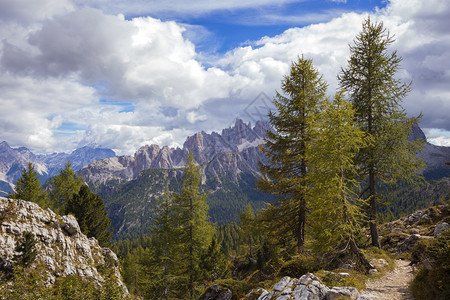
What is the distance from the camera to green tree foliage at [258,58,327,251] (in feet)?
52.6

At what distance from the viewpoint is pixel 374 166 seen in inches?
662

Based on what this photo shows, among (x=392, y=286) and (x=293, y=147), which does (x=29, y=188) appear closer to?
(x=293, y=147)

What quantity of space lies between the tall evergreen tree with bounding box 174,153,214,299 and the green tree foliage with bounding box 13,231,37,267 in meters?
14.0

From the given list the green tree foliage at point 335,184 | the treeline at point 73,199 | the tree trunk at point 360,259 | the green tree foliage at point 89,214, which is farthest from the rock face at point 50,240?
the tree trunk at point 360,259

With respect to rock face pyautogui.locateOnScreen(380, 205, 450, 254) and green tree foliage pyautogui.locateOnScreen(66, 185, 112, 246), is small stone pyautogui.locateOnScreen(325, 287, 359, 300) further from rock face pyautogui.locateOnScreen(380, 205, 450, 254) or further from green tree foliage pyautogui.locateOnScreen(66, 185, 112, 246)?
green tree foliage pyautogui.locateOnScreen(66, 185, 112, 246)

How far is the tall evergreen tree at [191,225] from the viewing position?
1001 inches

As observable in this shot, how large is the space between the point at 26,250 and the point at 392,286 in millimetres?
29450

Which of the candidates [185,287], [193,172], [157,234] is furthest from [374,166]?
[157,234]

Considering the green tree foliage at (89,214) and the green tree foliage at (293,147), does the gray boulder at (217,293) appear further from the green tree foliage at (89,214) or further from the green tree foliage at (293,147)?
the green tree foliage at (89,214)

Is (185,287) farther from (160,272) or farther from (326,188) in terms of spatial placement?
(326,188)

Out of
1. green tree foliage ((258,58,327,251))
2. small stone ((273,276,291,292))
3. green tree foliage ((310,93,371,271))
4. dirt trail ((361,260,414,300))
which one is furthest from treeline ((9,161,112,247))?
dirt trail ((361,260,414,300))

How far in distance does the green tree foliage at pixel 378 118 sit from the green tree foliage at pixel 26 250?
30.4 metres

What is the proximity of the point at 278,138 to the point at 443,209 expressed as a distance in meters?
19.3

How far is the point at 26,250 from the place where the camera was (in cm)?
2159
